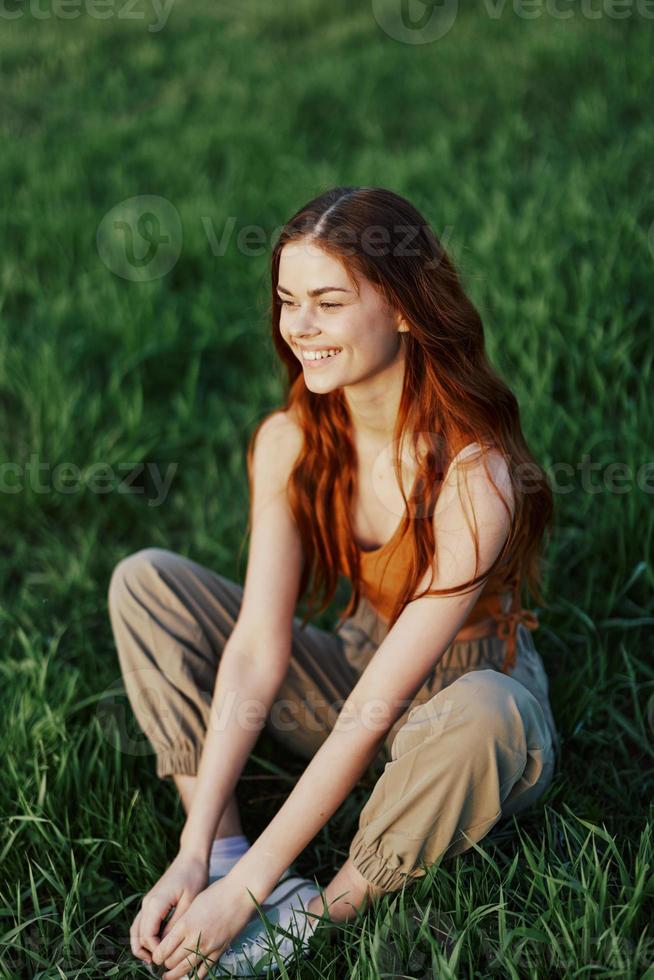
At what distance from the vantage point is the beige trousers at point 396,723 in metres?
1.36

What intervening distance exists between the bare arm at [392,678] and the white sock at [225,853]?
19 cm

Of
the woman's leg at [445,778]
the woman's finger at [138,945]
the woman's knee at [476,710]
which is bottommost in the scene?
the woman's finger at [138,945]

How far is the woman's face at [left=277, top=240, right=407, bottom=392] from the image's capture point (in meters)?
1.44

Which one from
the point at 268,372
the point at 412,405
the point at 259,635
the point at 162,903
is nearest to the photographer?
the point at 162,903

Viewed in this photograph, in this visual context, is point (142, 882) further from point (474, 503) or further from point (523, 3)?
point (523, 3)

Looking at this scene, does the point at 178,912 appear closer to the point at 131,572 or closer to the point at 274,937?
the point at 274,937

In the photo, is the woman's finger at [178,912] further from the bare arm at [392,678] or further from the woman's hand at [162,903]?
the bare arm at [392,678]

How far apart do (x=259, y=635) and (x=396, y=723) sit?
10.3 inches

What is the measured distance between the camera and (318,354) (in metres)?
1.49

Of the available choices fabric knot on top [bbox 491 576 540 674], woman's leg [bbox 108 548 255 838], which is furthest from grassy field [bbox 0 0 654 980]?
fabric knot on top [bbox 491 576 540 674]

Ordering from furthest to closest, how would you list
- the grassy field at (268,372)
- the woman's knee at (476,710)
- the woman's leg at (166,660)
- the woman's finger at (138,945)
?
the woman's leg at (166,660)
the grassy field at (268,372)
the woman's finger at (138,945)
the woman's knee at (476,710)

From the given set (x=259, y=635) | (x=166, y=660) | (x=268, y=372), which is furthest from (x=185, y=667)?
(x=268, y=372)

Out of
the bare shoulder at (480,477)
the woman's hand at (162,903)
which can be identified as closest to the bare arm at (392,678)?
the bare shoulder at (480,477)

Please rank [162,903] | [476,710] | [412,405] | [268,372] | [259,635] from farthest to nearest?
[268,372] → [259,635] → [412,405] → [162,903] → [476,710]
